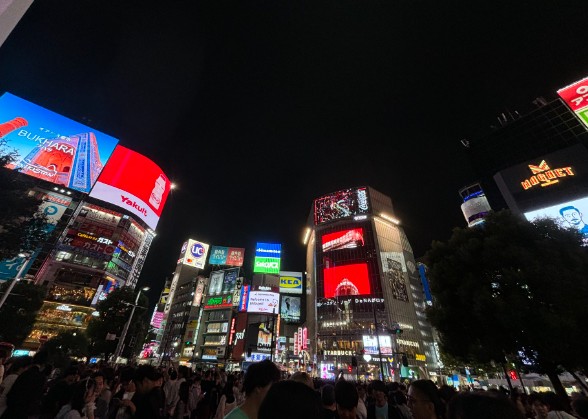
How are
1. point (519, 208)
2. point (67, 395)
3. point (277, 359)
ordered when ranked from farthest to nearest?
point (277, 359) → point (519, 208) → point (67, 395)

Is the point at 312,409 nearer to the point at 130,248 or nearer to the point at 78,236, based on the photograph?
the point at 78,236

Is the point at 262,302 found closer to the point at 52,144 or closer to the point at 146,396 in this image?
the point at 52,144

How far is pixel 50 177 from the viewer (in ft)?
120

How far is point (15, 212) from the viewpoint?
50.4 ft

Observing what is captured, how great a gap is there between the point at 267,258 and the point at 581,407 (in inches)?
2114

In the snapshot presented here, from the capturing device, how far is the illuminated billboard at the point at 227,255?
66.2m

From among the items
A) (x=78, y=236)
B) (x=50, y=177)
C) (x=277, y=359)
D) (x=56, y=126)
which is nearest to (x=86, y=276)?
(x=78, y=236)

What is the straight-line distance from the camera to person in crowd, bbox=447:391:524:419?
163 centimetres

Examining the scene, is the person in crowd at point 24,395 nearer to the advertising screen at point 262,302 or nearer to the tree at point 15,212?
the tree at point 15,212

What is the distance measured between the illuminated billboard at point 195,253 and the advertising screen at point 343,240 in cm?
3492

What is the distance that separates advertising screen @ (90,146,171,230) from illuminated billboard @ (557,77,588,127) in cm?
4999

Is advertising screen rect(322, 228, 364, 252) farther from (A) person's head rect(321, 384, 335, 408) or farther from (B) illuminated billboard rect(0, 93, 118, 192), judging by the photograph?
(A) person's head rect(321, 384, 335, 408)

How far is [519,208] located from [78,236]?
66.9 meters

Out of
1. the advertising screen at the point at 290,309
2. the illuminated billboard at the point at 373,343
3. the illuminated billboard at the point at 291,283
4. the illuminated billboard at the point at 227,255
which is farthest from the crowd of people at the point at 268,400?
the advertising screen at the point at 290,309
